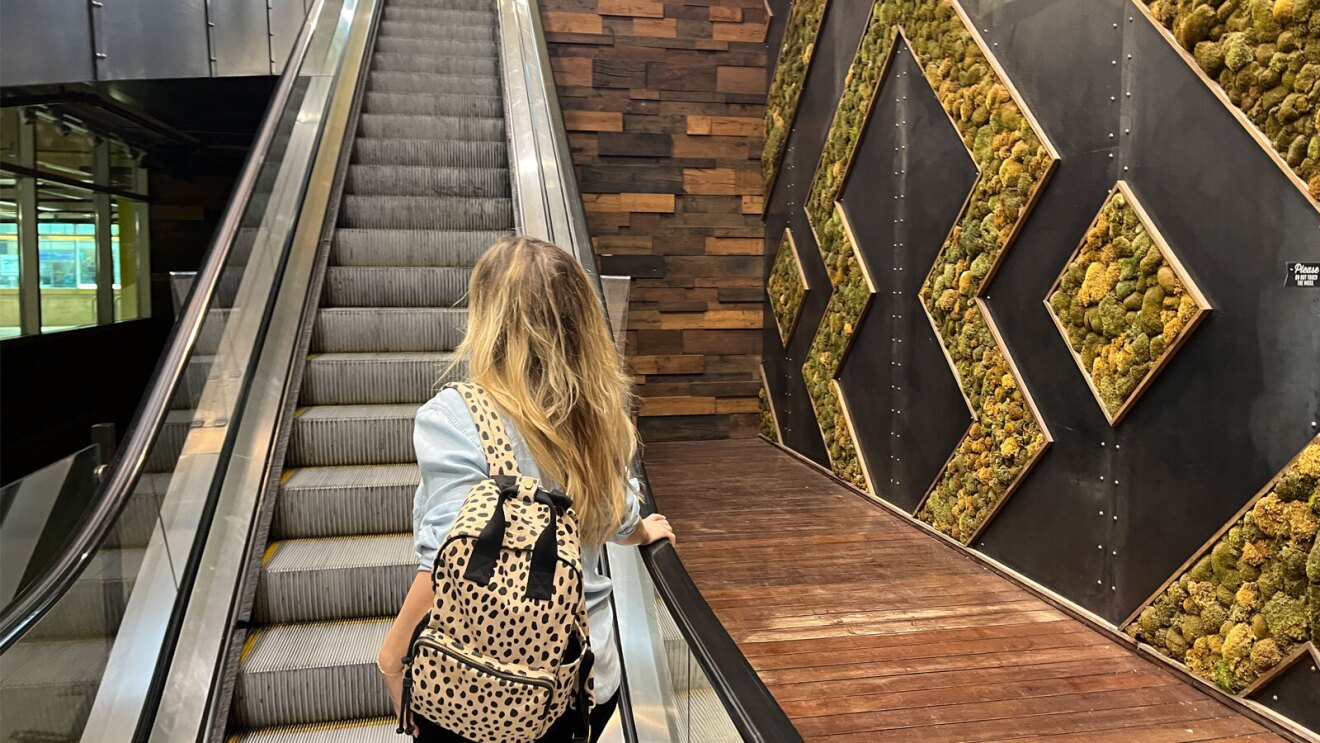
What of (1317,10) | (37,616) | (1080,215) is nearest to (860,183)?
(1080,215)

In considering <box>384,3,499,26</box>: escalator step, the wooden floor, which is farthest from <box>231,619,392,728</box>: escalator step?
<box>384,3,499,26</box>: escalator step

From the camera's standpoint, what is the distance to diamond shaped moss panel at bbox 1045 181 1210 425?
307cm

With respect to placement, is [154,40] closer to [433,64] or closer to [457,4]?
[433,64]

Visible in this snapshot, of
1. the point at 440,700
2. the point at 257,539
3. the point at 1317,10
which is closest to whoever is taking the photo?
the point at 440,700

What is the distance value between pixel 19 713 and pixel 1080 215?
3.60 meters

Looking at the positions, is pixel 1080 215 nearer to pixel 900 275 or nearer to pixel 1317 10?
pixel 1317 10

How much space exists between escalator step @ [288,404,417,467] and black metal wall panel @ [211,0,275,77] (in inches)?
171

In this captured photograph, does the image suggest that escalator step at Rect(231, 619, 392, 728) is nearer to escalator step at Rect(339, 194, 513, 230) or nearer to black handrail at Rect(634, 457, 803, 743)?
black handrail at Rect(634, 457, 803, 743)

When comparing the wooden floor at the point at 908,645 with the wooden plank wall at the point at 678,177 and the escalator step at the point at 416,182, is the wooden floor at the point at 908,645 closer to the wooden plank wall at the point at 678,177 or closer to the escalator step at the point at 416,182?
the escalator step at the point at 416,182

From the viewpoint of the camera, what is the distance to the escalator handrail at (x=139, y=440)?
5.85 feet

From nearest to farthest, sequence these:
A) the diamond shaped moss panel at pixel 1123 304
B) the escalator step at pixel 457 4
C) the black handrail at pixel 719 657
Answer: the black handrail at pixel 719 657 < the diamond shaped moss panel at pixel 1123 304 < the escalator step at pixel 457 4

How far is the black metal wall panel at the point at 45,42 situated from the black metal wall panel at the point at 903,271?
4.41 metres

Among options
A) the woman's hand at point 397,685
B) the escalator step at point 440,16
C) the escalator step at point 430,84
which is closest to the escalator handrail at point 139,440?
the woman's hand at point 397,685

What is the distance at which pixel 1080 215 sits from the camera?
139 inches
